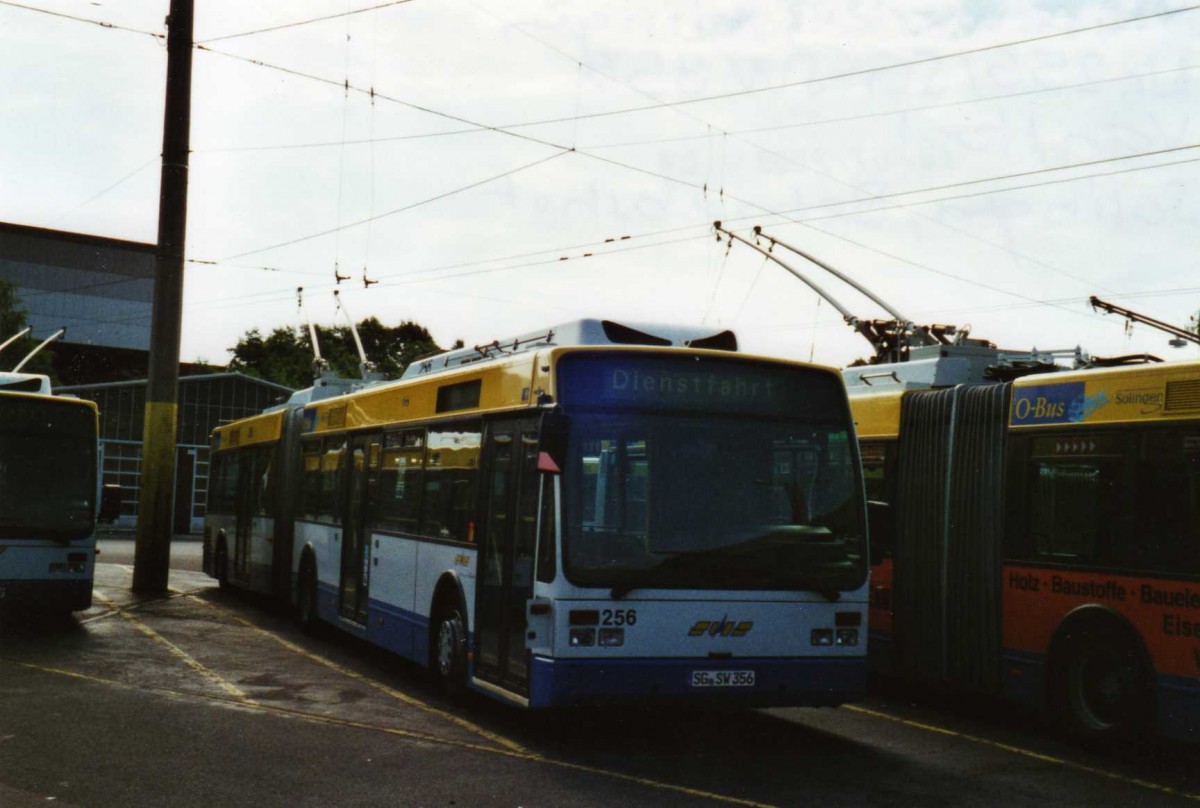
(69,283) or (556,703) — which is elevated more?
(69,283)

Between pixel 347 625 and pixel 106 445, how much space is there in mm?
36507

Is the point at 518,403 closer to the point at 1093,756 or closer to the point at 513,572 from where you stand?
the point at 513,572

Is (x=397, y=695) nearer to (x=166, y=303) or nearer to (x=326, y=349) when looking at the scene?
(x=166, y=303)

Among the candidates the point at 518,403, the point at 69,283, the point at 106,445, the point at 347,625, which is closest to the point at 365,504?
the point at 347,625

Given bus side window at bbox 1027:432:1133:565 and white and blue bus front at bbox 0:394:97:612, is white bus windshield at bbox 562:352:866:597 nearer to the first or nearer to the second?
bus side window at bbox 1027:432:1133:565

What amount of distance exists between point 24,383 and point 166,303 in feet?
15.9

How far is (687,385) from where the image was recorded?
30.9 ft

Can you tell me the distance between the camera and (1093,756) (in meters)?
9.50

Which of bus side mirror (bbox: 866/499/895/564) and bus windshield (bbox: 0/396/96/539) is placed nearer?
bus side mirror (bbox: 866/499/895/564)

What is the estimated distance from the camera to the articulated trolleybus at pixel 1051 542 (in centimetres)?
902

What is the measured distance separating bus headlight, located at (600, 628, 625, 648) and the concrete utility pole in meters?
14.2

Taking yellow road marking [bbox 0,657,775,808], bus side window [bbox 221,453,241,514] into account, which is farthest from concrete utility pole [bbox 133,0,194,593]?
yellow road marking [bbox 0,657,775,808]

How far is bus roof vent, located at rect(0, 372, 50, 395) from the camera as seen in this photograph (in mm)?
16453

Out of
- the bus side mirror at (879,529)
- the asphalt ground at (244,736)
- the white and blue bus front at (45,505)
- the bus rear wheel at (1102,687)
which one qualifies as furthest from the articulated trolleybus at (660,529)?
the white and blue bus front at (45,505)
